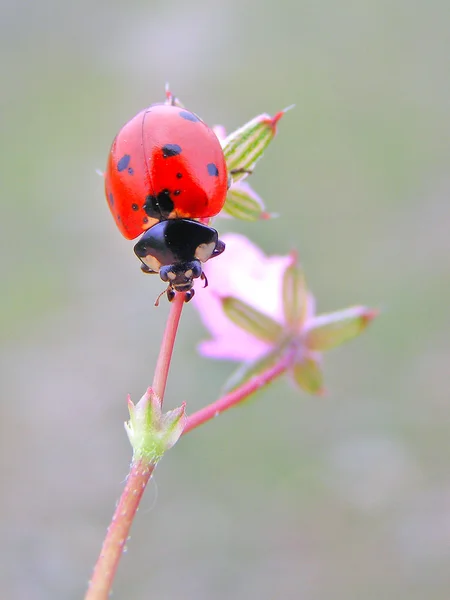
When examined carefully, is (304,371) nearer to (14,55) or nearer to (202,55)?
(202,55)

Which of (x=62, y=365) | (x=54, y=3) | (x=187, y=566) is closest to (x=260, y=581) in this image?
(x=187, y=566)

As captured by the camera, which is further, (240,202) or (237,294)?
(237,294)

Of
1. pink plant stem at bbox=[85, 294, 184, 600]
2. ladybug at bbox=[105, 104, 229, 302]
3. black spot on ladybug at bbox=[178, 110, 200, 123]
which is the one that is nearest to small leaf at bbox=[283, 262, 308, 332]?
ladybug at bbox=[105, 104, 229, 302]

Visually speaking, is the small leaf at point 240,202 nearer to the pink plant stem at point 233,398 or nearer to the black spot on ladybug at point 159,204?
the black spot on ladybug at point 159,204

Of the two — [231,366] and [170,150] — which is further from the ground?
[231,366]

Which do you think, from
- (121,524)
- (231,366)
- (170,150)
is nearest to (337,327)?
(170,150)

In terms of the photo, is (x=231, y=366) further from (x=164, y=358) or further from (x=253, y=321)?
(x=164, y=358)
